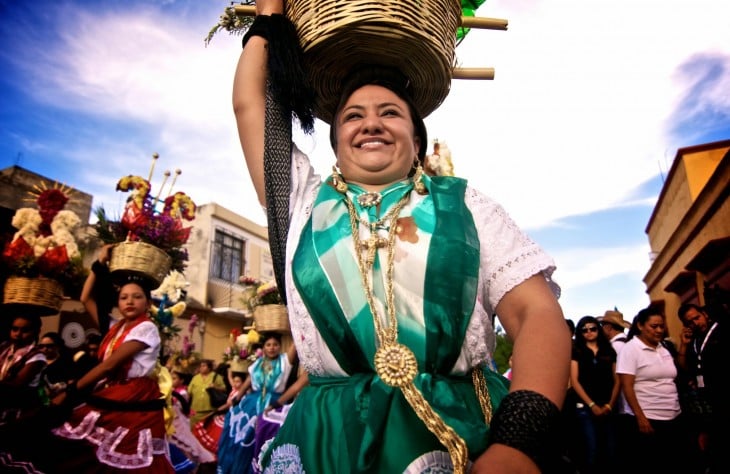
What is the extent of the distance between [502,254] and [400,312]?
0.34m

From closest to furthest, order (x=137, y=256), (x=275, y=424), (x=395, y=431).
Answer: (x=395, y=431), (x=137, y=256), (x=275, y=424)

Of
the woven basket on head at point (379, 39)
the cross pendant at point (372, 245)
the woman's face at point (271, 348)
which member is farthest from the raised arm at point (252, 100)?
the woman's face at point (271, 348)

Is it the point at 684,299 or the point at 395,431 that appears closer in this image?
the point at 395,431

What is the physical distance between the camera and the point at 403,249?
145 centimetres

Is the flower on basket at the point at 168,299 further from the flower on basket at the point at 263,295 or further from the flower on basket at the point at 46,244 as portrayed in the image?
the flower on basket at the point at 263,295

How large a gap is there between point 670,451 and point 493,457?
5.34 metres

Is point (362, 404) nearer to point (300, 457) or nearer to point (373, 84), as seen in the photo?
point (300, 457)

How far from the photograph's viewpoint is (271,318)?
6715 millimetres

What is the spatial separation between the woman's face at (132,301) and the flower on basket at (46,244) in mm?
1155

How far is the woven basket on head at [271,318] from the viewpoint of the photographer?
6668 millimetres

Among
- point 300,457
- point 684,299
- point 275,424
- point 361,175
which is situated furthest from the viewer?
point 684,299

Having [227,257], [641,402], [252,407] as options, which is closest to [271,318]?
[252,407]

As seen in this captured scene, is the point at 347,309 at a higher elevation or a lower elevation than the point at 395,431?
higher

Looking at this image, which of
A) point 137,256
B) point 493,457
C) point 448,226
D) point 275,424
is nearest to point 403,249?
point 448,226
